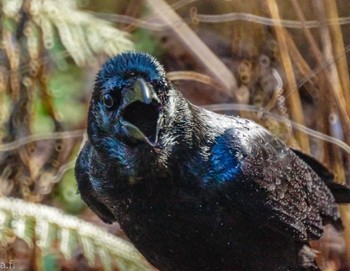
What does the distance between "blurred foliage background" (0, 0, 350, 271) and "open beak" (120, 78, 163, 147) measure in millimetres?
1281

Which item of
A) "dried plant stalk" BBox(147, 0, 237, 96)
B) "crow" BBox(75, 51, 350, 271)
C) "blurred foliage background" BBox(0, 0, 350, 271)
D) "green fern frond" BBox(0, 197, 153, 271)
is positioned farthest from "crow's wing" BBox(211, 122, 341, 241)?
"dried plant stalk" BBox(147, 0, 237, 96)

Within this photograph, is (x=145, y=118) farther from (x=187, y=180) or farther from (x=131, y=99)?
(x=187, y=180)

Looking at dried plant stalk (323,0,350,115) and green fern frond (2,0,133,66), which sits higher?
dried plant stalk (323,0,350,115)

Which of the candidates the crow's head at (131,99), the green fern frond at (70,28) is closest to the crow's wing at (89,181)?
the crow's head at (131,99)

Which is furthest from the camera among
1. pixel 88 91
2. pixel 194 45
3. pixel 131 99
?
pixel 88 91

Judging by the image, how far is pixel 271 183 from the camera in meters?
2.93

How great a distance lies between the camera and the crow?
2453 mm

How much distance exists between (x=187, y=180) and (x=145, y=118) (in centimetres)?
28

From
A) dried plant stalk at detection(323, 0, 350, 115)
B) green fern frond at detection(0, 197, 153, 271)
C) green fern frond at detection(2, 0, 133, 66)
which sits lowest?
green fern frond at detection(0, 197, 153, 271)

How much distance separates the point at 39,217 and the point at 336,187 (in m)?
1.03

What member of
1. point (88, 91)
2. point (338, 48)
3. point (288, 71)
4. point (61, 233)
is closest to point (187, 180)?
point (61, 233)

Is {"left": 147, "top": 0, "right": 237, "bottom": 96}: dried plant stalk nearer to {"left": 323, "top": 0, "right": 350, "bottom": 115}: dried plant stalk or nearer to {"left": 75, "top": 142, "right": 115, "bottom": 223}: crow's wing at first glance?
{"left": 323, "top": 0, "right": 350, "bottom": 115}: dried plant stalk

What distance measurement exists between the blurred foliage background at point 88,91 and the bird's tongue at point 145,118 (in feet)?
4.20

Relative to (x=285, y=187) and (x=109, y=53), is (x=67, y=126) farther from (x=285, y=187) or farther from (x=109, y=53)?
(x=285, y=187)
